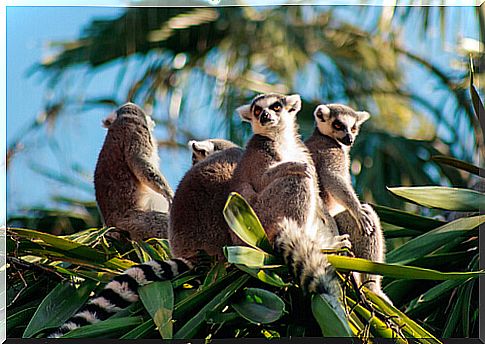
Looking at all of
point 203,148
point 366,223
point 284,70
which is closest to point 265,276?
point 366,223

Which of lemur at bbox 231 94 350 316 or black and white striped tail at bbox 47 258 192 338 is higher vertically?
lemur at bbox 231 94 350 316

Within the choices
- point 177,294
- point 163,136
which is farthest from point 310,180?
point 163,136

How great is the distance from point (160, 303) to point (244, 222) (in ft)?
0.98

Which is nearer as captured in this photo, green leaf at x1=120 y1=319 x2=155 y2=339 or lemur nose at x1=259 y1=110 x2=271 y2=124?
green leaf at x1=120 y1=319 x2=155 y2=339

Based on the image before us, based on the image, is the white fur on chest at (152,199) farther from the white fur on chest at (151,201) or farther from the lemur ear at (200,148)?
the lemur ear at (200,148)

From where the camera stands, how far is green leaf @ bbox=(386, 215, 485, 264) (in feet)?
8.46

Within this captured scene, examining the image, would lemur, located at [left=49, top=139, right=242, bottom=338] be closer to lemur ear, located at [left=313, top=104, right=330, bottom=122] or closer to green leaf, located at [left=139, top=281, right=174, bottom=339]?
green leaf, located at [left=139, top=281, right=174, bottom=339]

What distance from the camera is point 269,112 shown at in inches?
94.5

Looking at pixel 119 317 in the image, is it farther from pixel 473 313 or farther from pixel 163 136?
pixel 163 136

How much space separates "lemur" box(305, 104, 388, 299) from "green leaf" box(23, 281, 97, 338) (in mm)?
755

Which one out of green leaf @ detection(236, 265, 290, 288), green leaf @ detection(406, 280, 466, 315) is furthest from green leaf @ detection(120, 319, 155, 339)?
green leaf @ detection(406, 280, 466, 315)

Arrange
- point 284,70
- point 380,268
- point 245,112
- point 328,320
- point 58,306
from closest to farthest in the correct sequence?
point 328,320 → point 380,268 → point 58,306 → point 245,112 → point 284,70

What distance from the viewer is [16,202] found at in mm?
2928

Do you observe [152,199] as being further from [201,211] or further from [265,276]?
[265,276]
